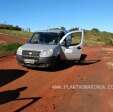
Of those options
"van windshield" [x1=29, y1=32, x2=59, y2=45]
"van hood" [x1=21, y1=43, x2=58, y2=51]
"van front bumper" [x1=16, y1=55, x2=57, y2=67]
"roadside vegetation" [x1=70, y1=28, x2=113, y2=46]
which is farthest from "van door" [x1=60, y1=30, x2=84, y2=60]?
"roadside vegetation" [x1=70, y1=28, x2=113, y2=46]

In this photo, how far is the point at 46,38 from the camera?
1703 cm

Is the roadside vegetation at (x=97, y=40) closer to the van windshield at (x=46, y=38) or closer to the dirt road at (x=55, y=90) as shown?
the van windshield at (x=46, y=38)

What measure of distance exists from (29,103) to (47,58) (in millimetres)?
6090

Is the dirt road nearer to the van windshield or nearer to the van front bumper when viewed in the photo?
the van front bumper

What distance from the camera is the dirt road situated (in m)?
9.08

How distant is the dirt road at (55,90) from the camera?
29.8 ft

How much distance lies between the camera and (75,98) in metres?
10.2

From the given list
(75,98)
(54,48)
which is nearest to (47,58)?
(54,48)

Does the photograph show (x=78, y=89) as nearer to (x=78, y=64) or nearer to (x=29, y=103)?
(x=29, y=103)

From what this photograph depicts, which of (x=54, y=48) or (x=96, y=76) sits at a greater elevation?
(x=54, y=48)

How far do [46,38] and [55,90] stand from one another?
20.3 ft

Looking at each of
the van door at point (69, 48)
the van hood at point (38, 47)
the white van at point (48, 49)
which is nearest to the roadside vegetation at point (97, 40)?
the van door at point (69, 48)

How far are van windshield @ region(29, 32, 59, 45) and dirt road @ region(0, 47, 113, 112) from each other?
152 cm

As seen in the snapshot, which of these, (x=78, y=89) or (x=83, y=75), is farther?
(x=83, y=75)
